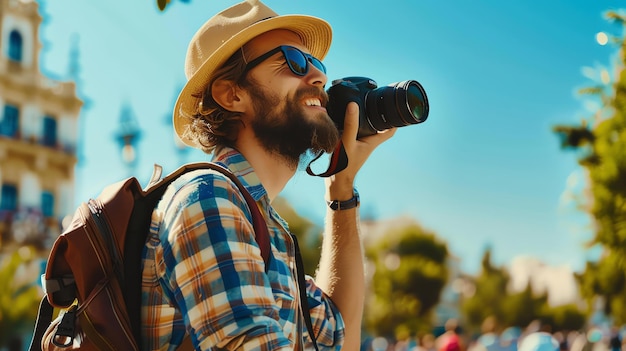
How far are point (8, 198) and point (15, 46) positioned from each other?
6731 millimetres

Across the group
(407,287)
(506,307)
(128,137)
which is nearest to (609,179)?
(128,137)

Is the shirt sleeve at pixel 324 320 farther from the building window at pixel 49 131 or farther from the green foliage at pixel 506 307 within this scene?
the green foliage at pixel 506 307

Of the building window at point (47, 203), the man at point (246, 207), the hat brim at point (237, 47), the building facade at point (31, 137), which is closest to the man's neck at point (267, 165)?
the man at point (246, 207)

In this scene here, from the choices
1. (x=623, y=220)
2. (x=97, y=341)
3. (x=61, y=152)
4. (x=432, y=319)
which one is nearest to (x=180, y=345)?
(x=97, y=341)

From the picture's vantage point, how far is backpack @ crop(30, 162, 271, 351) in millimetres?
1519

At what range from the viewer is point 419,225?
5150 centimetres

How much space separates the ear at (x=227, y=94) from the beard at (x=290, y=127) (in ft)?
0.16

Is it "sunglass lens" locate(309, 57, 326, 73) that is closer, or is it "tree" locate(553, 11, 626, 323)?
"sunglass lens" locate(309, 57, 326, 73)

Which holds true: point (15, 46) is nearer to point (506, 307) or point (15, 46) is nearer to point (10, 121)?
point (10, 121)

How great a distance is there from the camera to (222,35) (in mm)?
2209

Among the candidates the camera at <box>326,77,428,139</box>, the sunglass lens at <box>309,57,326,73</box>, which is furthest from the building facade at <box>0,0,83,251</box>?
the sunglass lens at <box>309,57,326,73</box>

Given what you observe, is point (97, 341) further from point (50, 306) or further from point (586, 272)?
point (586, 272)

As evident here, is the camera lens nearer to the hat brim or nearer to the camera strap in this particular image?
the camera strap

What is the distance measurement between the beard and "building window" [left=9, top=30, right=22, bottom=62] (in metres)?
32.8
